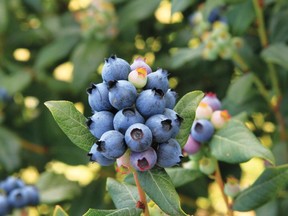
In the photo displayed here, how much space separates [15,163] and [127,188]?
170cm

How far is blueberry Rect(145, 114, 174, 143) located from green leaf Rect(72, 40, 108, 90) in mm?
1657

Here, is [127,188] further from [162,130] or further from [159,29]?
[159,29]

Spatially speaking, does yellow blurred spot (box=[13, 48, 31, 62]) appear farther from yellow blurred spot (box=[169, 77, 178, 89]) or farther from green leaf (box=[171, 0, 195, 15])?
green leaf (box=[171, 0, 195, 15])

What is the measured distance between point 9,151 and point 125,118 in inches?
77.8

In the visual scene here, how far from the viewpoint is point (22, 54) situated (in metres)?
3.71

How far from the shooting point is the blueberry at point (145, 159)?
1312 mm

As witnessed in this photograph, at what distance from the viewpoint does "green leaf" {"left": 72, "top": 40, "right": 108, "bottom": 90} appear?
9.64 ft

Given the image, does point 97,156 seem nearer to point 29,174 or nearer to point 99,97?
point 99,97

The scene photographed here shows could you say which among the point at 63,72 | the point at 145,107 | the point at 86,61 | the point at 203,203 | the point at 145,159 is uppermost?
the point at 145,107

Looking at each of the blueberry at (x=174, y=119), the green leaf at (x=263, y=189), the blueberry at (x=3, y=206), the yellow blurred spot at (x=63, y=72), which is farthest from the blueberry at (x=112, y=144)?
the yellow blurred spot at (x=63, y=72)

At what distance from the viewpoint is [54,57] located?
10.2 feet

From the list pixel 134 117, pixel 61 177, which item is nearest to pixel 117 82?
pixel 134 117

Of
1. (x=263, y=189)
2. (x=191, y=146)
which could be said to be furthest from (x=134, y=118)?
(x=263, y=189)

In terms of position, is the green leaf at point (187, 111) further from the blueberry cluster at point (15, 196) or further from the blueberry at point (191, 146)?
the blueberry cluster at point (15, 196)
